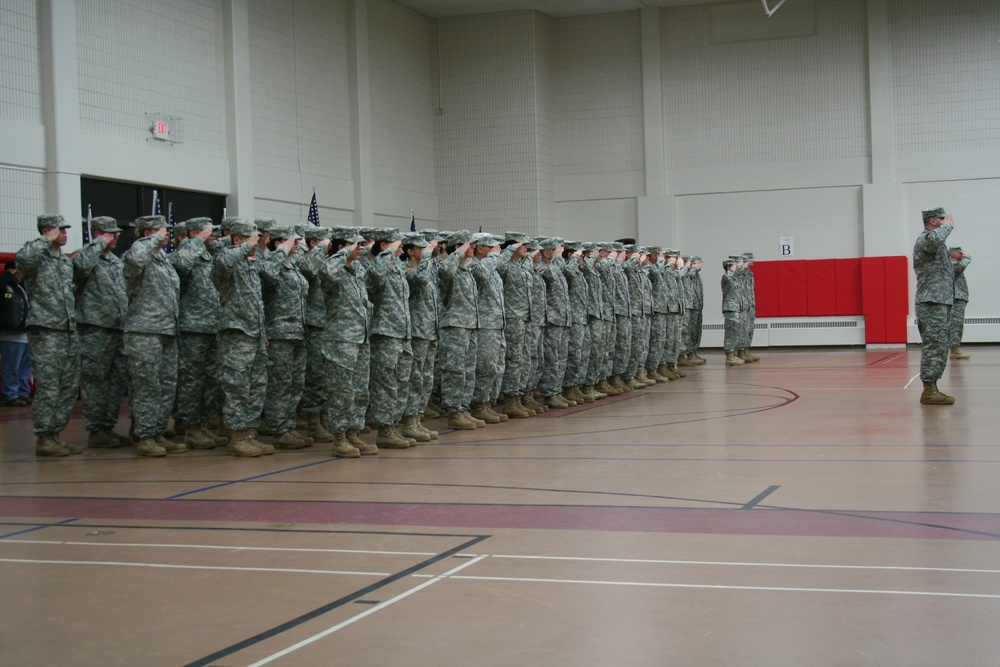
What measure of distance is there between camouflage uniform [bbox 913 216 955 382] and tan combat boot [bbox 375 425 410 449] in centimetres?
494

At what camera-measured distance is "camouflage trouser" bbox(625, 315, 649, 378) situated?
535 inches

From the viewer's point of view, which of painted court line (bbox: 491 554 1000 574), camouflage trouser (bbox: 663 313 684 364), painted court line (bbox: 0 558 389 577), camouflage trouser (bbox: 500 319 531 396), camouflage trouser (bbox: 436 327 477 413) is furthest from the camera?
camouflage trouser (bbox: 663 313 684 364)

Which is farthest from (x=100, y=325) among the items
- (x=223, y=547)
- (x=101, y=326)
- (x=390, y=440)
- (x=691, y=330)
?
(x=691, y=330)

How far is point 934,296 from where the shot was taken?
984 centimetres

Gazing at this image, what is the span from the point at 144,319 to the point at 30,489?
5.90 feet

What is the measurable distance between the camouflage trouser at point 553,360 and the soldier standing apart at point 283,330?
3422mm

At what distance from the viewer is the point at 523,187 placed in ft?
74.5

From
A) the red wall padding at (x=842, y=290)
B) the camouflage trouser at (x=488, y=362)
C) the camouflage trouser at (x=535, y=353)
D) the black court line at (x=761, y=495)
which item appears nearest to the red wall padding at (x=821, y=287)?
the red wall padding at (x=842, y=290)

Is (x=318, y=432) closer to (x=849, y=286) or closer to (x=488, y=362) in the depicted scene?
(x=488, y=362)

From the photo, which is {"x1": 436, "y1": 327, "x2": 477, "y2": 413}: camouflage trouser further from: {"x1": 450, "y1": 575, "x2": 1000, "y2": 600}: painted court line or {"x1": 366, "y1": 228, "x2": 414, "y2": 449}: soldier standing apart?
{"x1": 450, "y1": 575, "x2": 1000, "y2": 600}: painted court line

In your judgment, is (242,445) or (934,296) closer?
(242,445)

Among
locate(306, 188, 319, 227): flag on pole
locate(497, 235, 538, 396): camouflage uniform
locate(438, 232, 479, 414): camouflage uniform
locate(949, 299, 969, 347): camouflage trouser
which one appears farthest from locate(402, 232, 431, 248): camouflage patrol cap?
locate(949, 299, 969, 347): camouflage trouser

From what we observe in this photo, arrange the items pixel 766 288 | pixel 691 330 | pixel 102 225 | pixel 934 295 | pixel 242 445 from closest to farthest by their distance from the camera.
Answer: pixel 242 445 < pixel 102 225 < pixel 934 295 < pixel 691 330 < pixel 766 288

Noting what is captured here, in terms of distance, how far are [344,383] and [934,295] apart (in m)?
5.62
